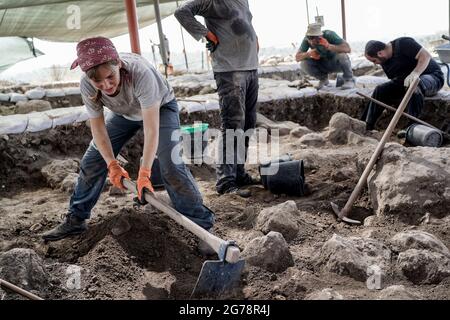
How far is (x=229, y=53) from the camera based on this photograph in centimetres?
397

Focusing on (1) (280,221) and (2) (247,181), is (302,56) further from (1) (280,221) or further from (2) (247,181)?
(1) (280,221)

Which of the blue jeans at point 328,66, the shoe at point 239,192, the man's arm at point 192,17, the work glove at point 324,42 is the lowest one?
the shoe at point 239,192

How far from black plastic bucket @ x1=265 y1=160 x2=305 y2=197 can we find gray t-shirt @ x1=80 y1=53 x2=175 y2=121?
1.36 m

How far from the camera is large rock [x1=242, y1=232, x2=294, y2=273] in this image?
264 cm

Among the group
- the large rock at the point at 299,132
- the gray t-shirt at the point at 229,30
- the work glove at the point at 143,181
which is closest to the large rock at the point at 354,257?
the work glove at the point at 143,181

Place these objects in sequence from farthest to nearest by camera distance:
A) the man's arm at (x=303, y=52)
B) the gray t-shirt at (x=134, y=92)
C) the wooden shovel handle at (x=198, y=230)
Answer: the man's arm at (x=303, y=52) < the gray t-shirt at (x=134, y=92) < the wooden shovel handle at (x=198, y=230)

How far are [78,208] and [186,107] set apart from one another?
9.39 ft

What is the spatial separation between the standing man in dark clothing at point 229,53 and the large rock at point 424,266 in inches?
68.6

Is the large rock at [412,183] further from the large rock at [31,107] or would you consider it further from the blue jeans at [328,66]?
the large rock at [31,107]

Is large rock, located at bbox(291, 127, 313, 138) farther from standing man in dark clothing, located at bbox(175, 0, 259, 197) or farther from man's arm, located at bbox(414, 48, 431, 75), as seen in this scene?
standing man in dark clothing, located at bbox(175, 0, 259, 197)

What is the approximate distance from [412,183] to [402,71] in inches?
104

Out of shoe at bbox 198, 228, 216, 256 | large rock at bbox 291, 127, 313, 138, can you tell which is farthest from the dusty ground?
large rock at bbox 291, 127, 313, 138

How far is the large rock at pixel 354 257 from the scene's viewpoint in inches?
99.1
